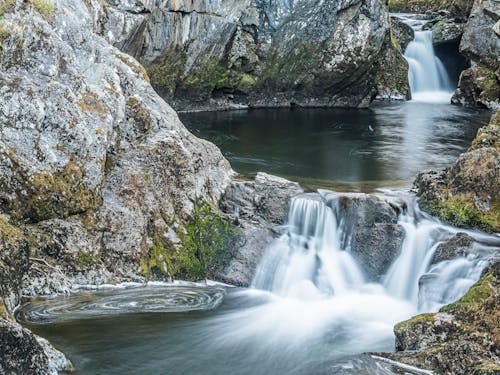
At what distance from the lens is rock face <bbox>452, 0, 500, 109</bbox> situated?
76.3ft

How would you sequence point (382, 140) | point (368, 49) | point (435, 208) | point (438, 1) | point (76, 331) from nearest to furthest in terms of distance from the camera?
1. point (76, 331)
2. point (435, 208)
3. point (382, 140)
4. point (368, 49)
5. point (438, 1)

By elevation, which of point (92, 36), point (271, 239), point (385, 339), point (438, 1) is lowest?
point (385, 339)

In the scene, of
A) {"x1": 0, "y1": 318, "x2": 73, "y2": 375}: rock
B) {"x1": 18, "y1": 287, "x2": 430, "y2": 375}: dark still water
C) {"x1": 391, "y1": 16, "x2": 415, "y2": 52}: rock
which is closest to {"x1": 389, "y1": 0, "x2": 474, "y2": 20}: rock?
{"x1": 391, "y1": 16, "x2": 415, "y2": 52}: rock


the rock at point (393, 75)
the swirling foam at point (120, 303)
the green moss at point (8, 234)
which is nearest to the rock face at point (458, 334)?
the swirling foam at point (120, 303)

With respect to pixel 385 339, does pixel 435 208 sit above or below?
above

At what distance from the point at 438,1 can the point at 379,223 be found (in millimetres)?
23877

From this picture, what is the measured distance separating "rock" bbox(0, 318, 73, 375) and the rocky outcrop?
20.7 ft

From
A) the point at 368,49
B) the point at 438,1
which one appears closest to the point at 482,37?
the point at 368,49

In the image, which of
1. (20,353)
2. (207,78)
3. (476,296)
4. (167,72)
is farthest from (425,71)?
(20,353)

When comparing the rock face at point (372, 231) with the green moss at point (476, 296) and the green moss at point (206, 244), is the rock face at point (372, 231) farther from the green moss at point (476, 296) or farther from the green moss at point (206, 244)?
the green moss at point (476, 296)

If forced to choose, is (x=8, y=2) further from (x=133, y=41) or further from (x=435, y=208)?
(x=133, y=41)

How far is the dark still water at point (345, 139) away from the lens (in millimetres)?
13812

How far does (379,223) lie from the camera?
9359mm

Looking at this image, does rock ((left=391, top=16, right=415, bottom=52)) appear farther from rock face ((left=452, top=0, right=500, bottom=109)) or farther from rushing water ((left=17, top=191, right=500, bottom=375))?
rushing water ((left=17, top=191, right=500, bottom=375))
